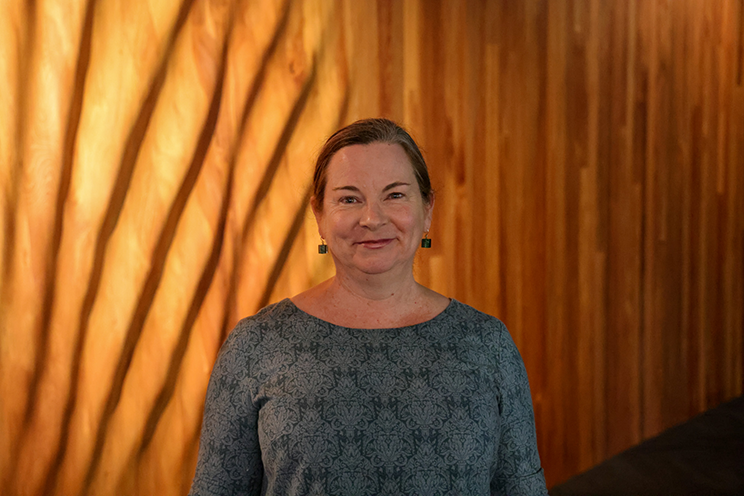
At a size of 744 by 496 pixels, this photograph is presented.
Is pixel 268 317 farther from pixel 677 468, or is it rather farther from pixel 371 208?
pixel 677 468

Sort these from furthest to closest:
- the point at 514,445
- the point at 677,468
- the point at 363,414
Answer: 1. the point at 677,468
2. the point at 514,445
3. the point at 363,414

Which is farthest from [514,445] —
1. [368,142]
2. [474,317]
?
[368,142]

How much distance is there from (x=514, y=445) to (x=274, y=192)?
947mm

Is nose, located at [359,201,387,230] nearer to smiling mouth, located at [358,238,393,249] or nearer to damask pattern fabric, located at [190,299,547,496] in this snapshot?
smiling mouth, located at [358,238,393,249]

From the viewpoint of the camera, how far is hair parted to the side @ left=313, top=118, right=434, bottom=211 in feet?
4.06

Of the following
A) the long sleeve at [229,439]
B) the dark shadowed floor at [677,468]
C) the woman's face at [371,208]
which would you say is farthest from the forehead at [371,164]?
the dark shadowed floor at [677,468]

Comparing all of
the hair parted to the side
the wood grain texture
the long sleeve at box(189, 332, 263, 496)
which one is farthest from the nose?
the wood grain texture

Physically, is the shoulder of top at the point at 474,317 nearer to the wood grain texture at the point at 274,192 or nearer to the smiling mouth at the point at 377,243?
the smiling mouth at the point at 377,243

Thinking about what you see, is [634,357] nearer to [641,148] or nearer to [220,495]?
[641,148]

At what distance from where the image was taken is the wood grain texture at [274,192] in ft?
4.25

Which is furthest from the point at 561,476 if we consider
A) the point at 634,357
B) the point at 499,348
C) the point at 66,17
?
the point at 66,17

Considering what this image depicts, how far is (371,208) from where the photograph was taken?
1194 millimetres

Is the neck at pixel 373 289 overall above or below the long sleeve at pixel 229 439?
above

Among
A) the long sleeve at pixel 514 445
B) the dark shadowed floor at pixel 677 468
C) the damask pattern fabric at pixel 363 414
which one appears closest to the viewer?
the damask pattern fabric at pixel 363 414
